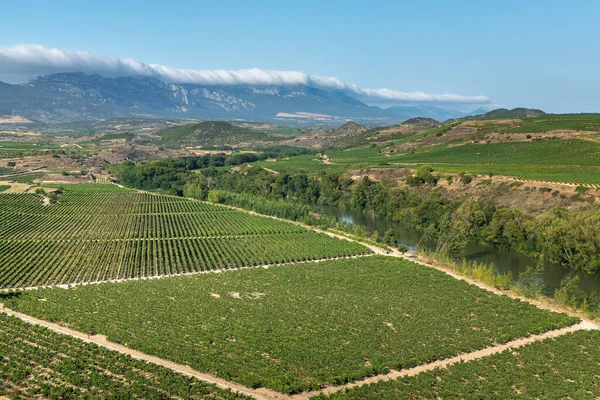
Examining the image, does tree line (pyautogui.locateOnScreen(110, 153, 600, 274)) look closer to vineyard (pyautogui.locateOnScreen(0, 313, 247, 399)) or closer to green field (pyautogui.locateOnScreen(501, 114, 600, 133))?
vineyard (pyautogui.locateOnScreen(0, 313, 247, 399))

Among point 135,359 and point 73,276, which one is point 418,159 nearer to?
point 73,276

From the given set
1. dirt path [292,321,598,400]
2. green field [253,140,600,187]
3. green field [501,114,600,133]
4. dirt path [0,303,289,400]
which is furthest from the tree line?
green field [501,114,600,133]

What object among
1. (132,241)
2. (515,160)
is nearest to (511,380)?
(132,241)

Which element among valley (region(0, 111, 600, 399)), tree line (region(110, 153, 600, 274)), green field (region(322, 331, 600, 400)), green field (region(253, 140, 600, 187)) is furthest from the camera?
green field (region(253, 140, 600, 187))

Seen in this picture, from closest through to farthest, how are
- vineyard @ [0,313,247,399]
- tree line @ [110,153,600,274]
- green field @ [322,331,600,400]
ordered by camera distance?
vineyard @ [0,313,247,399], green field @ [322,331,600,400], tree line @ [110,153,600,274]

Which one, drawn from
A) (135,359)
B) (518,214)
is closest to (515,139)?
(518,214)

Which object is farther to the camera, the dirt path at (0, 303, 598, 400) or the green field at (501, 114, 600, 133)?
the green field at (501, 114, 600, 133)

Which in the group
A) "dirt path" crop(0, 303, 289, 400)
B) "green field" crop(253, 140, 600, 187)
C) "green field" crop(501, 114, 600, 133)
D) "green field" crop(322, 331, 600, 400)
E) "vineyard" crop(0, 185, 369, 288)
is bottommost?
"vineyard" crop(0, 185, 369, 288)
